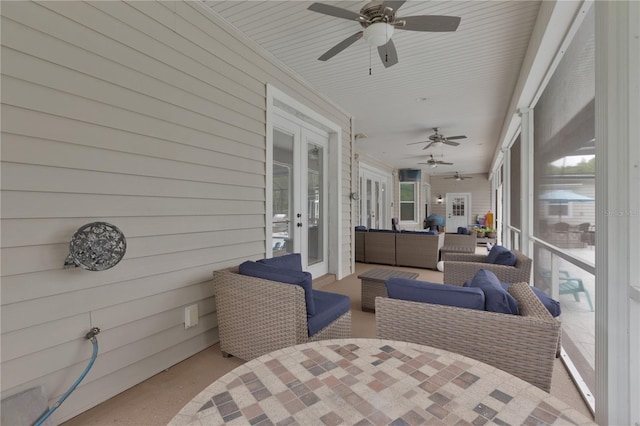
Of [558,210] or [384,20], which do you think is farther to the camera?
[558,210]

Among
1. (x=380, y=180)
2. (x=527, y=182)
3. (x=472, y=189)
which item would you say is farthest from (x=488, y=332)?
(x=472, y=189)

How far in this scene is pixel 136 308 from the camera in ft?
6.56

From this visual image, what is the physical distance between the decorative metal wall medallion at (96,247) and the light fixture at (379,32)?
221 cm

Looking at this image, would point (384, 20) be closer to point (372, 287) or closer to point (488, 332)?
point (488, 332)

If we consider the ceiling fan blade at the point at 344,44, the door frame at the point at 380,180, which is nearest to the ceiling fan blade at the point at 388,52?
the ceiling fan blade at the point at 344,44

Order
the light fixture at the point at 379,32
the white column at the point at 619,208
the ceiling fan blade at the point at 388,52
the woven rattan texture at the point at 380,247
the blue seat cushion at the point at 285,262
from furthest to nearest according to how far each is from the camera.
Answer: the woven rattan texture at the point at 380,247
the blue seat cushion at the point at 285,262
the ceiling fan blade at the point at 388,52
the light fixture at the point at 379,32
the white column at the point at 619,208

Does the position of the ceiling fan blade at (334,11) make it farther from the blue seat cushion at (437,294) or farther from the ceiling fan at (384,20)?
the blue seat cushion at (437,294)

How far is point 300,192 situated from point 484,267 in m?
2.38

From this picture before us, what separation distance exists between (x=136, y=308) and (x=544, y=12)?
3.70 meters

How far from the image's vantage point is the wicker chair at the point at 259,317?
1.99 metres

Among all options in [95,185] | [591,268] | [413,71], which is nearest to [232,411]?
[95,185]

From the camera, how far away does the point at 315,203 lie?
4500 mm

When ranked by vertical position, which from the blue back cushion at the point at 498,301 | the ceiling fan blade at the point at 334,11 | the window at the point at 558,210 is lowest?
the blue back cushion at the point at 498,301

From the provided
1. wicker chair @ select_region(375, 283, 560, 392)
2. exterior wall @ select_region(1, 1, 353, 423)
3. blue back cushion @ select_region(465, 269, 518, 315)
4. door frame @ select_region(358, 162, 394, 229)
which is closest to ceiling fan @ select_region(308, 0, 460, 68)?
exterior wall @ select_region(1, 1, 353, 423)
